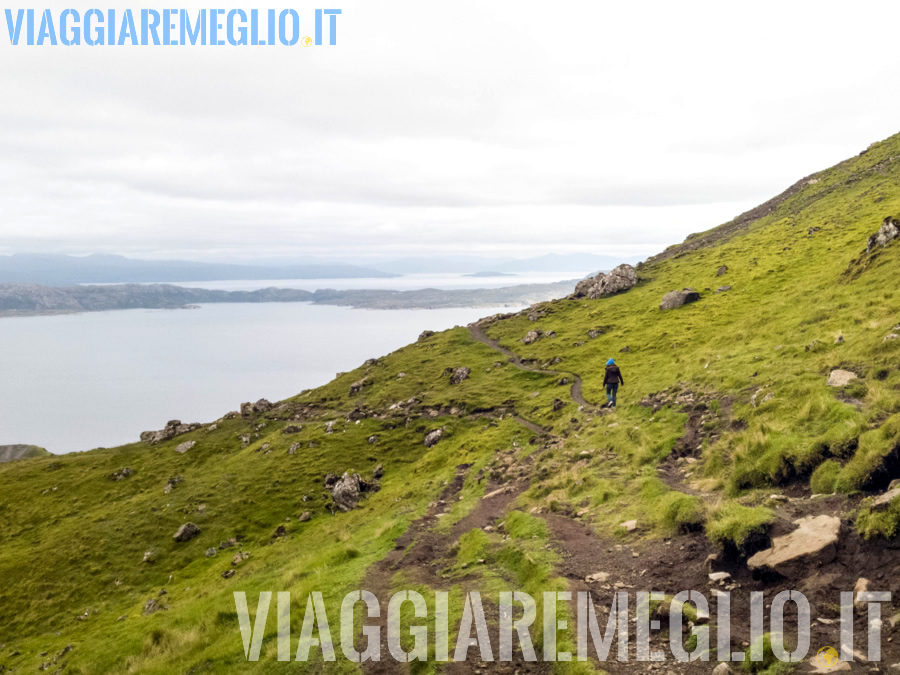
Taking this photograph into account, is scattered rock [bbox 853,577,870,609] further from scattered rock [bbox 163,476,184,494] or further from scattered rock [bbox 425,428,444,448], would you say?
scattered rock [bbox 163,476,184,494]

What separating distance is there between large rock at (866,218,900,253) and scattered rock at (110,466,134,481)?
9927 cm

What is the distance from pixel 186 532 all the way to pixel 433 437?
95.8 feet

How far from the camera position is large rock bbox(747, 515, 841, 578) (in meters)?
11.4

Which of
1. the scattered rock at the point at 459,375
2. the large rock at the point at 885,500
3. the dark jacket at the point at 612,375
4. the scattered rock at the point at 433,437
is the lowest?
the scattered rock at the point at 433,437

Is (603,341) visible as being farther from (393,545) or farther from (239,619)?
(239,619)

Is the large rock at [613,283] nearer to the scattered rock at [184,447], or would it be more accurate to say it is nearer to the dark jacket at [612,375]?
the dark jacket at [612,375]

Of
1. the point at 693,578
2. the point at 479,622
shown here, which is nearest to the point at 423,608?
the point at 479,622

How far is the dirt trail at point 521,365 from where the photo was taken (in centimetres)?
5335

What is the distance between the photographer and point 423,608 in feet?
50.4

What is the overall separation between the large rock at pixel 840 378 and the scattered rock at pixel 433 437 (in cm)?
4466

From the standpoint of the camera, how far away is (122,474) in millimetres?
75188

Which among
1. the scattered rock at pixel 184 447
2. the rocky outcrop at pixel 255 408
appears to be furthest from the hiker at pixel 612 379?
the rocky outcrop at pixel 255 408

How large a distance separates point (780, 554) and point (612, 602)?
4413mm

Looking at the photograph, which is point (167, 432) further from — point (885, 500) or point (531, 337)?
point (885, 500)
